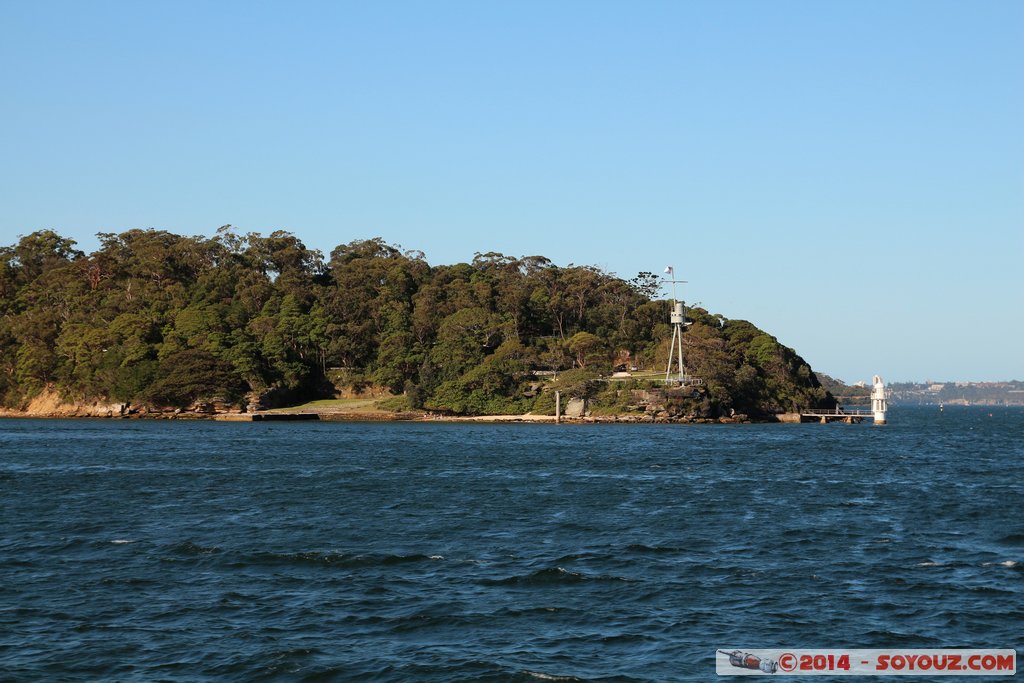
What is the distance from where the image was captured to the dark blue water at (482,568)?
18766mm

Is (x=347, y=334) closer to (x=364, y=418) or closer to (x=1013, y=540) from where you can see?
(x=364, y=418)

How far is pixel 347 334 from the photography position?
450 feet

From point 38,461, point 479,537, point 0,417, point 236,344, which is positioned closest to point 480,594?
Result: point 479,537

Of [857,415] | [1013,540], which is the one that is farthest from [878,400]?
[1013,540]

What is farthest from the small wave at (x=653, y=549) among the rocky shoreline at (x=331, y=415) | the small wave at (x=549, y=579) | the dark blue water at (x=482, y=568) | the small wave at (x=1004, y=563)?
the rocky shoreline at (x=331, y=415)

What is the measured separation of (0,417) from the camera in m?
127

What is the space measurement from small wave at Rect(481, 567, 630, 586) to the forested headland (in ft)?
301

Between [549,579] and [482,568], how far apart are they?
86.9 inches

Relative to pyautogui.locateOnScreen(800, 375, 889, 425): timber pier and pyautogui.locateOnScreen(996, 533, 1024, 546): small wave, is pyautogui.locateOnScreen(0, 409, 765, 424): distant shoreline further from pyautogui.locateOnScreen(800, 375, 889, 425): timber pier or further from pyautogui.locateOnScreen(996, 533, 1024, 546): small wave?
pyautogui.locateOnScreen(996, 533, 1024, 546): small wave

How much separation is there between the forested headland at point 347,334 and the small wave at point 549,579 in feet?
301

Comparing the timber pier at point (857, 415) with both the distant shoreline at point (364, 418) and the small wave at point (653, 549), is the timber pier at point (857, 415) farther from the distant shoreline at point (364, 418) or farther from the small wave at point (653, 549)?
the small wave at point (653, 549)

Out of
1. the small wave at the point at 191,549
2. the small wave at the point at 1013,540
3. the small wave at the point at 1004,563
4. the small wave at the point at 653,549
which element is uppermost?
the small wave at the point at 1013,540

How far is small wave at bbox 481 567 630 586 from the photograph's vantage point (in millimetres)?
24203

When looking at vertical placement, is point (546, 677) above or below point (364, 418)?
below
